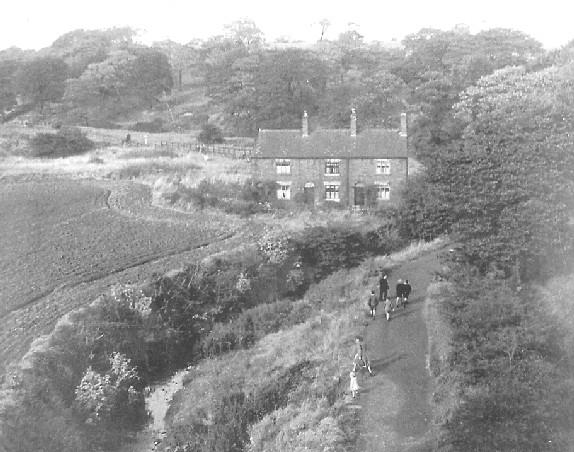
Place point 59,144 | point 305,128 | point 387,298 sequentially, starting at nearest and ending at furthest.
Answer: point 387,298, point 305,128, point 59,144

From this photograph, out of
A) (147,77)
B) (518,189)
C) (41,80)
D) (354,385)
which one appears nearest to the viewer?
(354,385)

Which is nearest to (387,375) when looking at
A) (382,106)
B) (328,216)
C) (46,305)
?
(46,305)

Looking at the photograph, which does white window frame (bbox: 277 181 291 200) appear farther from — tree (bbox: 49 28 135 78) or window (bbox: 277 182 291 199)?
→ tree (bbox: 49 28 135 78)

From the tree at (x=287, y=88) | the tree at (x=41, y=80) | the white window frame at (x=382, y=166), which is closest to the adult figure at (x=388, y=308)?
the white window frame at (x=382, y=166)

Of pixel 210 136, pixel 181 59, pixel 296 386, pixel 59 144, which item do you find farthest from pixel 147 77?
pixel 296 386

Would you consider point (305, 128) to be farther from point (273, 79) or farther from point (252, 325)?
point (252, 325)

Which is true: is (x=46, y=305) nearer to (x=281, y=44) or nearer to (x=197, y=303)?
(x=197, y=303)

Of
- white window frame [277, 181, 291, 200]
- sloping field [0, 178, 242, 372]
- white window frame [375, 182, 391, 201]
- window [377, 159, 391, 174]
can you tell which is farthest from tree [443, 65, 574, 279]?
white window frame [277, 181, 291, 200]
